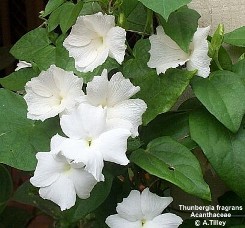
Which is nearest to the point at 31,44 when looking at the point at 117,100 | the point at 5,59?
the point at 117,100

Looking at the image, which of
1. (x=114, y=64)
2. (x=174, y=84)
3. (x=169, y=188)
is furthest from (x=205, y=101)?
(x=169, y=188)

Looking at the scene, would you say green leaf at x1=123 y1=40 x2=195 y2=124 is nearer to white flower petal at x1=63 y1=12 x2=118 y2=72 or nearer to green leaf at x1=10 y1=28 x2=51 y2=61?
white flower petal at x1=63 y1=12 x2=118 y2=72

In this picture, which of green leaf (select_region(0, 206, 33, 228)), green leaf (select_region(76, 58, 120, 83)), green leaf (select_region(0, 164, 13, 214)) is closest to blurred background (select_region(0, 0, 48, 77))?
green leaf (select_region(0, 206, 33, 228))

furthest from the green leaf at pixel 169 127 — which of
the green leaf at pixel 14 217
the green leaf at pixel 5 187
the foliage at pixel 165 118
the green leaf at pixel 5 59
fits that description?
the green leaf at pixel 5 59

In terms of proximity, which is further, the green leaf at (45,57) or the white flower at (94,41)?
the green leaf at (45,57)

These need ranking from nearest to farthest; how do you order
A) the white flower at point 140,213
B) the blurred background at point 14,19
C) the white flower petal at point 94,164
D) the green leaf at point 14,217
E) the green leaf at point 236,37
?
the white flower petal at point 94,164 < the white flower at point 140,213 < the green leaf at point 236,37 < the green leaf at point 14,217 < the blurred background at point 14,19

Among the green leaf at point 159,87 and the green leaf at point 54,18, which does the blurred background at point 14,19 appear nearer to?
the green leaf at point 54,18

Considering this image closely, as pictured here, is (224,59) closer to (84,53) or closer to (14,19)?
(84,53)

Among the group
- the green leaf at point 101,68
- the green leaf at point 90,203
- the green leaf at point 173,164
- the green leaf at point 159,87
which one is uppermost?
the green leaf at point 101,68
